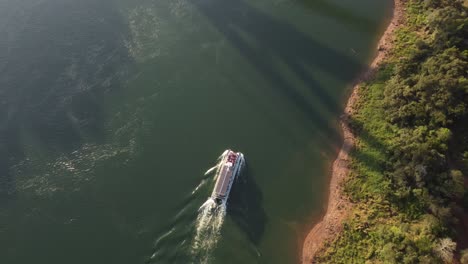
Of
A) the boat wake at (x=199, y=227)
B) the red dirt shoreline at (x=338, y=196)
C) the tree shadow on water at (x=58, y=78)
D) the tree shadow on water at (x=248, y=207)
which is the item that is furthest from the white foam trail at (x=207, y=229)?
the tree shadow on water at (x=58, y=78)

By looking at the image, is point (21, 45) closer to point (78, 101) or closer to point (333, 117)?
point (78, 101)

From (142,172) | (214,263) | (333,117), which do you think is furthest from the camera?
(333,117)

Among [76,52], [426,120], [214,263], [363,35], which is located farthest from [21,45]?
[426,120]

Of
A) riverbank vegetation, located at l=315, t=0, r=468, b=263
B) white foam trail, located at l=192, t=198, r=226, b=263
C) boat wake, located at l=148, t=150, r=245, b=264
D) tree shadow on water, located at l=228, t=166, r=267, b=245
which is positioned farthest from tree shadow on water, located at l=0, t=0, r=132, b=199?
riverbank vegetation, located at l=315, t=0, r=468, b=263

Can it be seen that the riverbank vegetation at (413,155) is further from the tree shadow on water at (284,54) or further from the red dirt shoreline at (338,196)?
the tree shadow on water at (284,54)

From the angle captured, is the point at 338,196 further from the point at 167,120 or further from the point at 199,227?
the point at 167,120

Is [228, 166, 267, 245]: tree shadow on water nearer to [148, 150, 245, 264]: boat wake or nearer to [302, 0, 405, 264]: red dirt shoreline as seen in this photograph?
[148, 150, 245, 264]: boat wake
